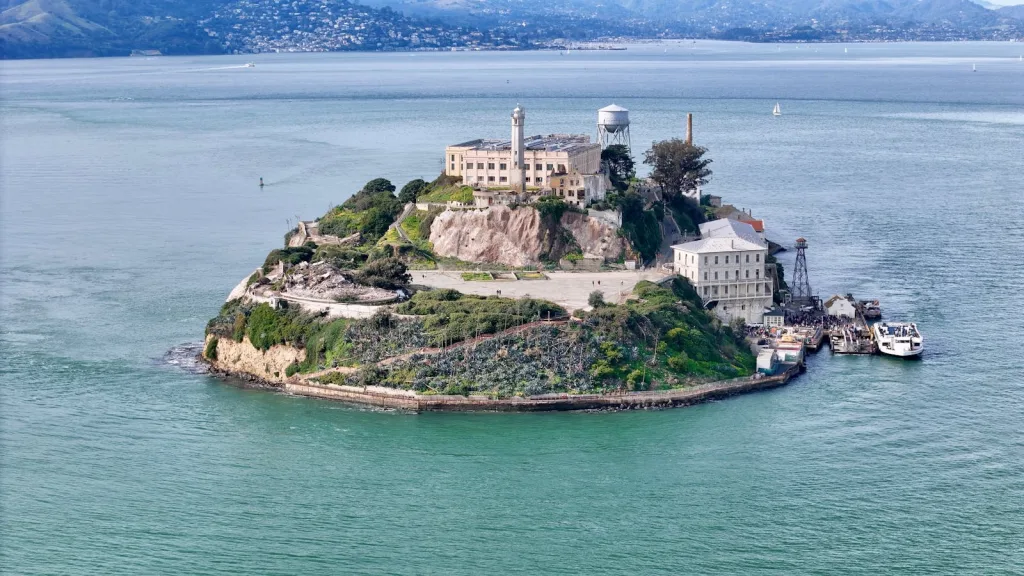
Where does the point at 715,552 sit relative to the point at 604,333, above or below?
below

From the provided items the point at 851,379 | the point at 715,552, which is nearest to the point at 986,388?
Result: the point at 851,379

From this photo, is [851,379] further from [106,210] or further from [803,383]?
[106,210]

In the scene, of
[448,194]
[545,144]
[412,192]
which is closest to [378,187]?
[412,192]

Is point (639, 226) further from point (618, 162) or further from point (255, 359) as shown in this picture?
point (255, 359)

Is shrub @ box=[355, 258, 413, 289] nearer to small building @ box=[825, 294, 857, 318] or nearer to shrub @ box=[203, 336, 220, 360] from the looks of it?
shrub @ box=[203, 336, 220, 360]

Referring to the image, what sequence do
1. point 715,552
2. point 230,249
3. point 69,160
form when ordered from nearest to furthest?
point 715,552 < point 230,249 < point 69,160

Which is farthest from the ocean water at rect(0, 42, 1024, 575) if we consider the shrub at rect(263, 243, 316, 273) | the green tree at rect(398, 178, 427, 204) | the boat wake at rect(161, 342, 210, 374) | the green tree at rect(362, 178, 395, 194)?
the green tree at rect(398, 178, 427, 204)

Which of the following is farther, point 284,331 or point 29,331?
point 29,331
